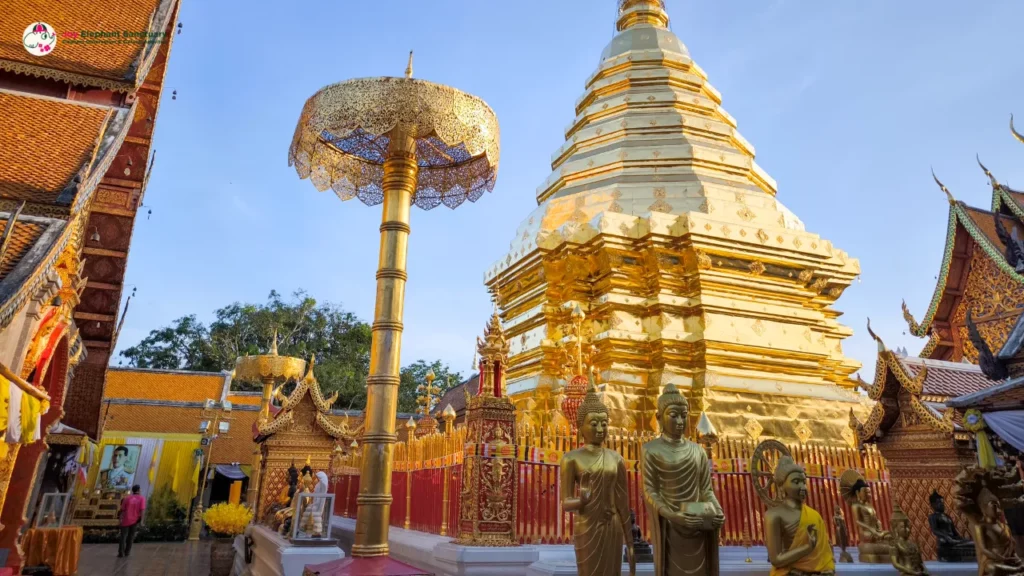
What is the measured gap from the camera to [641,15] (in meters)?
15.3

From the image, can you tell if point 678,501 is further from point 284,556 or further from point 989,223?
point 989,223

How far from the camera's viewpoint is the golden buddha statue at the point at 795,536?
4.09 meters

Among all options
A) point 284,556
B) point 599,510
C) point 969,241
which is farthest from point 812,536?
point 969,241

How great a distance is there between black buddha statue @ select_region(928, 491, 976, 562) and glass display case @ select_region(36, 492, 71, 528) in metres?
10.7

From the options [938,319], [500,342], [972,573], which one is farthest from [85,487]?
[938,319]

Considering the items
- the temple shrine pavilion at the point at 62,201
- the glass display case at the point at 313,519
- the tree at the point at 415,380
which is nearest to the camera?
the temple shrine pavilion at the point at 62,201

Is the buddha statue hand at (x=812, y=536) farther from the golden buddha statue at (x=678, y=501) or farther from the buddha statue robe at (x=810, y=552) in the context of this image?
the golden buddha statue at (x=678, y=501)

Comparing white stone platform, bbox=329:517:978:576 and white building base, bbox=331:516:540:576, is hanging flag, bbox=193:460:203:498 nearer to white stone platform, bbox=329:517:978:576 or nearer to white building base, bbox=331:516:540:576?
white stone platform, bbox=329:517:978:576

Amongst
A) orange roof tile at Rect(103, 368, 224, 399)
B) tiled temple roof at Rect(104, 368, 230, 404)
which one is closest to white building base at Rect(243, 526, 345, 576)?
orange roof tile at Rect(103, 368, 224, 399)

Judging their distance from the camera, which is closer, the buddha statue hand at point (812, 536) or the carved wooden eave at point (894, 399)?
the buddha statue hand at point (812, 536)

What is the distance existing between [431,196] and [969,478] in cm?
504

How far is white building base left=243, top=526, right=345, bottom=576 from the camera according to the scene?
19.8 ft

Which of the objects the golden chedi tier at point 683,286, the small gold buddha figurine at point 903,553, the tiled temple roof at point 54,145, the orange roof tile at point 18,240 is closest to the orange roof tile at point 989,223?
the golden chedi tier at point 683,286

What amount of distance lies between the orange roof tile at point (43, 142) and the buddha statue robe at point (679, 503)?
607cm
